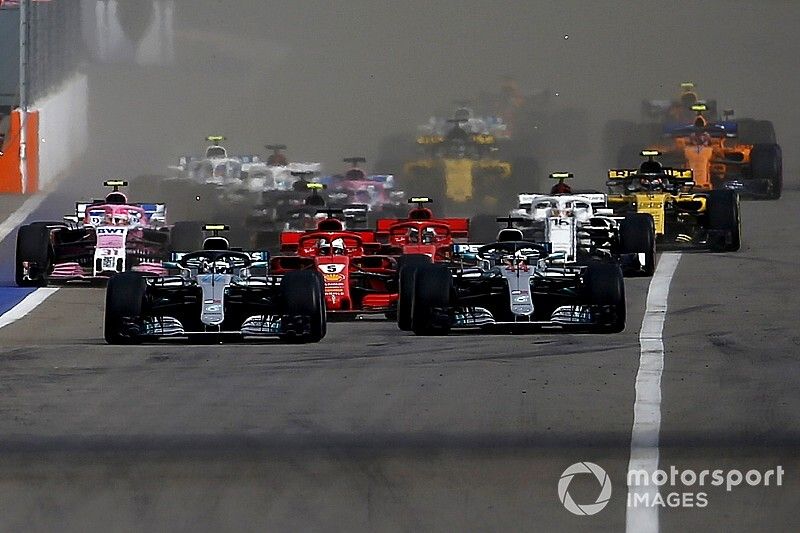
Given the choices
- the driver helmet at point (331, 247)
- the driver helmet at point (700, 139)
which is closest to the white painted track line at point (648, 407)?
the driver helmet at point (331, 247)

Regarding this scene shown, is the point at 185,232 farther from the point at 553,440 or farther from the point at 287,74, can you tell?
the point at 287,74

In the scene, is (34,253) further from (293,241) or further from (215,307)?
(215,307)

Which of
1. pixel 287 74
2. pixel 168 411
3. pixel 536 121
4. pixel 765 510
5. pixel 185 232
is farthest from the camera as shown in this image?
pixel 287 74

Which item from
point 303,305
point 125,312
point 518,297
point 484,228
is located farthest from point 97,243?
point 518,297

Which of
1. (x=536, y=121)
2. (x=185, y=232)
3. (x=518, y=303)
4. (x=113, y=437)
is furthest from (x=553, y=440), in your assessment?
(x=536, y=121)

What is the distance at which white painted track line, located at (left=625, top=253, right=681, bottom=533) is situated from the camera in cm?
1005

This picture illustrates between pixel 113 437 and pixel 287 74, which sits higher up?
pixel 287 74

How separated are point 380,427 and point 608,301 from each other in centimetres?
498

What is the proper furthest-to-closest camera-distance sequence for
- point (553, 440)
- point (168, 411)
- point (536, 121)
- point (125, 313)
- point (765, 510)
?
point (536, 121) < point (125, 313) < point (168, 411) < point (553, 440) < point (765, 510)

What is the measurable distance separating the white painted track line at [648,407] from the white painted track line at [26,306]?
6.09 meters

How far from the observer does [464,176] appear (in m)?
33.3

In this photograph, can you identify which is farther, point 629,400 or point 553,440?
point 629,400

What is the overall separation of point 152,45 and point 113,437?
32508mm

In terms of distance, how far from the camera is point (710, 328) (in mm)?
17906
